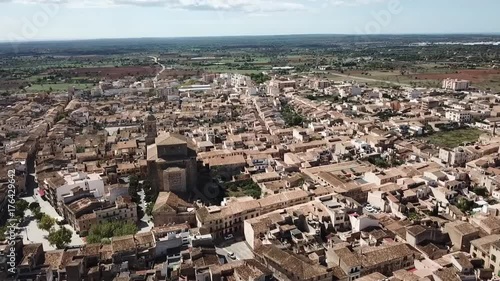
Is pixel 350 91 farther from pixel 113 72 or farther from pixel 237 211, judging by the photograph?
pixel 113 72

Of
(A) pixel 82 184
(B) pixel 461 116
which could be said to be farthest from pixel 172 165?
(B) pixel 461 116

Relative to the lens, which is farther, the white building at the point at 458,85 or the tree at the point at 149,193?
Result: the white building at the point at 458,85

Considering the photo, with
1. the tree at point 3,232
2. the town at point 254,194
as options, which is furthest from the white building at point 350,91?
the tree at point 3,232

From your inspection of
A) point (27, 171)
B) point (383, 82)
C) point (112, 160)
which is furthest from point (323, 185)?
point (383, 82)

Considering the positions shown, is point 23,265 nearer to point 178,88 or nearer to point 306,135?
point 306,135

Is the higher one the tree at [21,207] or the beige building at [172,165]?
the beige building at [172,165]

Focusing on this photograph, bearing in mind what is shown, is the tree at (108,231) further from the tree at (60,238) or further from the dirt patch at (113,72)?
the dirt patch at (113,72)

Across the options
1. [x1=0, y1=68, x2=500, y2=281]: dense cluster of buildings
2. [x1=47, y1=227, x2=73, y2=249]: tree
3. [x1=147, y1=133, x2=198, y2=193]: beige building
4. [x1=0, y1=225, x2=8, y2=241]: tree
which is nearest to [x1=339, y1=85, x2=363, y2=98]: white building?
[x1=0, y1=68, x2=500, y2=281]: dense cluster of buildings
